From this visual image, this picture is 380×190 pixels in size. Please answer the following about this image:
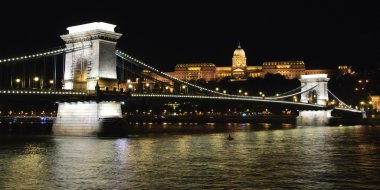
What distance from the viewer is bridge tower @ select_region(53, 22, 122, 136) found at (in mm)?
41938

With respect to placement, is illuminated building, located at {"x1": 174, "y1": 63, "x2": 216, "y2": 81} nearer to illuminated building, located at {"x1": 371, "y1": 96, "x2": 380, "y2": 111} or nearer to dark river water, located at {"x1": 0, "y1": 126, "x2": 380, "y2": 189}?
illuminated building, located at {"x1": 371, "y1": 96, "x2": 380, "y2": 111}

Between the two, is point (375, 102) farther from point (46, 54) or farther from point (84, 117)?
point (46, 54)

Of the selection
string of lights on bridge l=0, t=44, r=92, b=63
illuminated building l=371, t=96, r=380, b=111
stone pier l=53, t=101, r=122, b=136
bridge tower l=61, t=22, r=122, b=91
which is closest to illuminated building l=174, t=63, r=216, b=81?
illuminated building l=371, t=96, r=380, b=111

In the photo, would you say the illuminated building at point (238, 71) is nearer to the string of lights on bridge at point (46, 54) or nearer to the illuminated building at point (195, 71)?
the illuminated building at point (195, 71)

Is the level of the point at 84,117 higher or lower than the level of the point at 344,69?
lower

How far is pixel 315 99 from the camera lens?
93.4m

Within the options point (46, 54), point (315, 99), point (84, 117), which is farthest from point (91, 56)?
point (315, 99)

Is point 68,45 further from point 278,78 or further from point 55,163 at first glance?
point 278,78

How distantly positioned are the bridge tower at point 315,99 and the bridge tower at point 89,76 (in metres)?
46.5

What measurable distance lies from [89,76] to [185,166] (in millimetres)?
20842

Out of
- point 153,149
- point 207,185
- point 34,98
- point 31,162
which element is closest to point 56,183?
point 207,185

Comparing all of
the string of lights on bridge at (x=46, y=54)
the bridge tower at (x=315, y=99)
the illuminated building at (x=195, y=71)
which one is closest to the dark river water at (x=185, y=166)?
the string of lights on bridge at (x=46, y=54)

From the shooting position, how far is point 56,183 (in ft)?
66.4

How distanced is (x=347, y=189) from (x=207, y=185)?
4.66m
